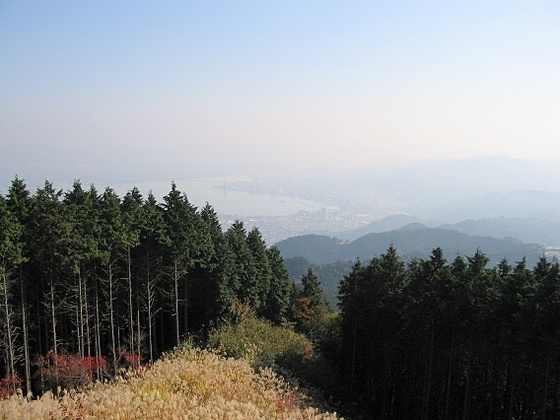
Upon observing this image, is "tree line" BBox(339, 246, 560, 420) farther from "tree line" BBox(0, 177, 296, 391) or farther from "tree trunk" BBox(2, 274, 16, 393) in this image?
"tree trunk" BBox(2, 274, 16, 393)

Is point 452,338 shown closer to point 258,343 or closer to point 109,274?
point 258,343

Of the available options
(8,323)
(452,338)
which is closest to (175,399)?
(8,323)

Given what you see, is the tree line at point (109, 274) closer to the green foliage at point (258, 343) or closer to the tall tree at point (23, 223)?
the tall tree at point (23, 223)

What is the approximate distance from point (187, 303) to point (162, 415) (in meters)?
21.4

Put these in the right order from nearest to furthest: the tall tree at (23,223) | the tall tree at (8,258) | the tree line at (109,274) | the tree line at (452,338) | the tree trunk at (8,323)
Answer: the tree line at (452,338) → the tall tree at (8,258) → the tree trunk at (8,323) → the tall tree at (23,223) → the tree line at (109,274)

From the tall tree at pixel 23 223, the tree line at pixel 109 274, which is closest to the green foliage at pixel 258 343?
the tree line at pixel 109 274

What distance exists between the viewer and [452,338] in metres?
18.9

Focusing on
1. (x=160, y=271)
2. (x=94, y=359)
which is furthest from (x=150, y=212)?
(x=94, y=359)

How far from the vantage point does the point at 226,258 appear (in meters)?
28.6

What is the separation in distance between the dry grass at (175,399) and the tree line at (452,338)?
32.7ft

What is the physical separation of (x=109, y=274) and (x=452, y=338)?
17.0 m

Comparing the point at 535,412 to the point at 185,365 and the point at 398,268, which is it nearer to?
the point at 398,268

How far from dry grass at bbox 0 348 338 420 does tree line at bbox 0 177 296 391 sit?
9.85 m

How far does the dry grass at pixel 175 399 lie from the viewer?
266 inches
